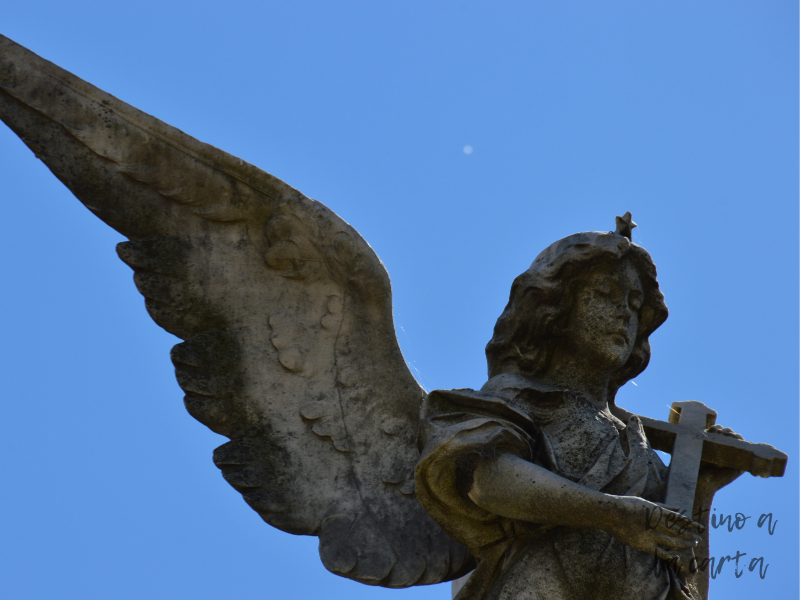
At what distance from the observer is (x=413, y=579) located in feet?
17.5

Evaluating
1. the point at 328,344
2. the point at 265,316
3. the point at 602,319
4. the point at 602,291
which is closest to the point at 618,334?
the point at 602,319

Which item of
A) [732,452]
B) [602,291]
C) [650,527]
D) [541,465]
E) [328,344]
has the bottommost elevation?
[650,527]

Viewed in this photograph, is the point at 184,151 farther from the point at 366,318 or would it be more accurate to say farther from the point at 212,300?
the point at 366,318

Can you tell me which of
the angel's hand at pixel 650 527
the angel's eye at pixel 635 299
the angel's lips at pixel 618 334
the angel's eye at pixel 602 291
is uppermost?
the angel's eye at pixel 635 299

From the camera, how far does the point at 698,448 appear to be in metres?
5.55

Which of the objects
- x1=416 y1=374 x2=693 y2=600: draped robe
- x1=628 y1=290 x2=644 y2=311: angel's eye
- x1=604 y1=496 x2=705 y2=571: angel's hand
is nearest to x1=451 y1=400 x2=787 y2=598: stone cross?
x1=416 y1=374 x2=693 y2=600: draped robe

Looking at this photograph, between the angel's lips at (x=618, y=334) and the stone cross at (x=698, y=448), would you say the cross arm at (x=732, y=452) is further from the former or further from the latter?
the angel's lips at (x=618, y=334)

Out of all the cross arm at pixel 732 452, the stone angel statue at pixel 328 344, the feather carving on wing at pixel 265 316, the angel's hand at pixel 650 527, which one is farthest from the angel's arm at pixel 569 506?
the cross arm at pixel 732 452

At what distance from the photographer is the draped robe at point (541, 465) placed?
4840mm

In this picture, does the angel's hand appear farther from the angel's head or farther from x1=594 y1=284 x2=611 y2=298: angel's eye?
x1=594 y1=284 x2=611 y2=298: angel's eye

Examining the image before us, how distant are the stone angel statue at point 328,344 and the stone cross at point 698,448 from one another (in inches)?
3.3

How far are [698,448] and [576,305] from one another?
84 cm

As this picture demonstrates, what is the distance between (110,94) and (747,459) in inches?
129

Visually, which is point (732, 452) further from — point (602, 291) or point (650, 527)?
point (650, 527)
